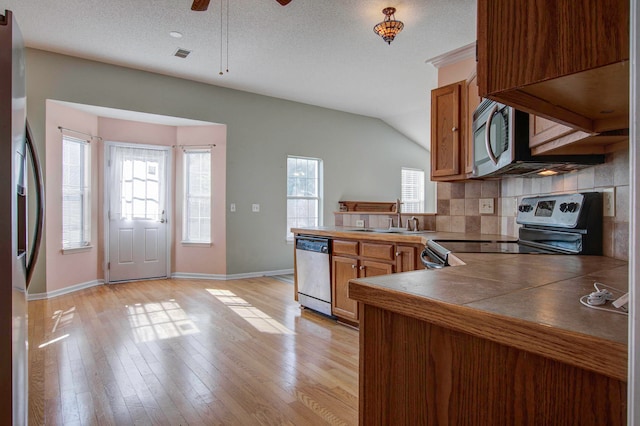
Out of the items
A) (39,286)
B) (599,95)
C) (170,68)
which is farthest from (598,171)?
(39,286)

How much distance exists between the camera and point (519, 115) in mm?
1505

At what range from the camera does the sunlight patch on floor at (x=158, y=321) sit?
300cm

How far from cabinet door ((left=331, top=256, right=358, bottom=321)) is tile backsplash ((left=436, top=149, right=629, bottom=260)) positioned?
0.91 meters

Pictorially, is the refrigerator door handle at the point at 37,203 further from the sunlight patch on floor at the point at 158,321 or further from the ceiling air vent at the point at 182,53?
the ceiling air vent at the point at 182,53

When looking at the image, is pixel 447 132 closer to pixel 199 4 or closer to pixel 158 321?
pixel 199 4

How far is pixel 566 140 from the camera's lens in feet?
3.97

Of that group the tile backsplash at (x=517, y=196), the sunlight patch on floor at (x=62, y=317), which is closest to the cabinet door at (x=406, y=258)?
the tile backsplash at (x=517, y=196)

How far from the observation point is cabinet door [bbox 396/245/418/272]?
265cm

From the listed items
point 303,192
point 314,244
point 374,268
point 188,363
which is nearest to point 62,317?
point 188,363

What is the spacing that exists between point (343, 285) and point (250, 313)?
1063 millimetres

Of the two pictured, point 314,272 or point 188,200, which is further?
point 188,200

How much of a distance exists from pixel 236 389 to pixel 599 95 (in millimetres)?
2130

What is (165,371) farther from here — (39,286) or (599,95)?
(39,286)

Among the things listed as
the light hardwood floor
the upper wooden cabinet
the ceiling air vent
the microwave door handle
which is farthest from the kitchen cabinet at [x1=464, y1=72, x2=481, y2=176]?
the ceiling air vent
